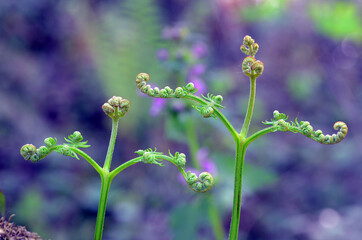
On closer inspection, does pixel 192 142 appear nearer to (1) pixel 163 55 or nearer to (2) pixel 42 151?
(1) pixel 163 55

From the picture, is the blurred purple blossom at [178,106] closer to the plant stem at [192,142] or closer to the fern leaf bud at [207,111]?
the plant stem at [192,142]

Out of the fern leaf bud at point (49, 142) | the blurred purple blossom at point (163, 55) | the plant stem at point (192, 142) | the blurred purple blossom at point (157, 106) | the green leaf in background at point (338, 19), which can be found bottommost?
the fern leaf bud at point (49, 142)

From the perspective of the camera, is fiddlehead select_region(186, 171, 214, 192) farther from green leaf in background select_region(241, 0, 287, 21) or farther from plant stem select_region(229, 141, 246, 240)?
green leaf in background select_region(241, 0, 287, 21)

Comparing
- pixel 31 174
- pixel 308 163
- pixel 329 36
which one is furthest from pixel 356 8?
pixel 31 174

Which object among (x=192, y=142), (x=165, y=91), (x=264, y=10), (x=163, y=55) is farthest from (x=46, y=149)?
(x=264, y=10)

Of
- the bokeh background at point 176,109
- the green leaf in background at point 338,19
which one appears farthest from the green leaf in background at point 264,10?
the green leaf in background at point 338,19

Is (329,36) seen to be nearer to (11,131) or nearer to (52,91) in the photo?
(52,91)
